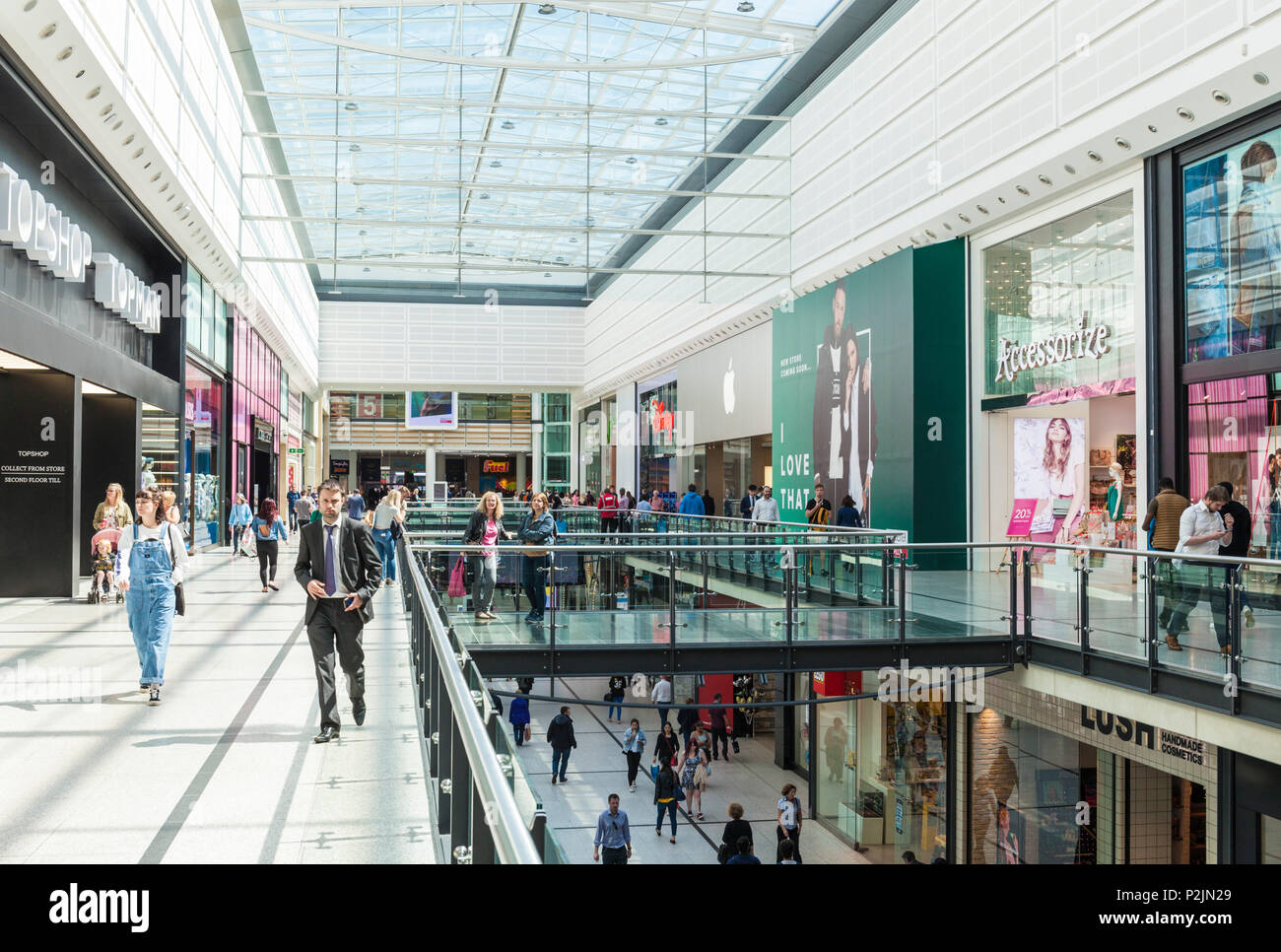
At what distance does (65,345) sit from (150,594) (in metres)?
5.96

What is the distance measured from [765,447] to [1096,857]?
16534 millimetres

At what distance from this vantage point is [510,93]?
75.0 feet

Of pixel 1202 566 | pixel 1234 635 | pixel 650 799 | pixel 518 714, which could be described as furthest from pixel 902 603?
pixel 518 714

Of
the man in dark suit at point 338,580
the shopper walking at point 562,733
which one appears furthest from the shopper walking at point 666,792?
the man in dark suit at point 338,580

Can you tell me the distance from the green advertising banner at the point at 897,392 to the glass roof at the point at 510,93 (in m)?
4.88

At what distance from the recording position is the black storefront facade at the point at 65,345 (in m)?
10.4

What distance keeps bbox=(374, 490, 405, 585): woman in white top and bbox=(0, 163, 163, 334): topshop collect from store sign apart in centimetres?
434

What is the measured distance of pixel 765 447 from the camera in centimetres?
2689

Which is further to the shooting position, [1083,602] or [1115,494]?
[1115,494]

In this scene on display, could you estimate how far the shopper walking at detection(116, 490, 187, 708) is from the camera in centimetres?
690

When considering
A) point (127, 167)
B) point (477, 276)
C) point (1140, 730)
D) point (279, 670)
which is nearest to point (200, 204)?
point (127, 167)

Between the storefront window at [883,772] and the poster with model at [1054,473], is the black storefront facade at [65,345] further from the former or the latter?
the poster with model at [1054,473]

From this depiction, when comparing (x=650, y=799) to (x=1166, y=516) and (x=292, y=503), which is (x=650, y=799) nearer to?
(x=1166, y=516)
